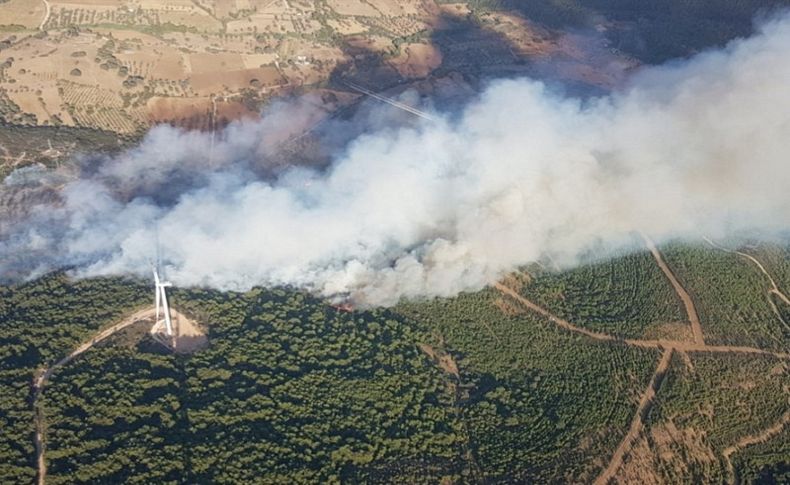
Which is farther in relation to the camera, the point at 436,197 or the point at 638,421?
the point at 436,197

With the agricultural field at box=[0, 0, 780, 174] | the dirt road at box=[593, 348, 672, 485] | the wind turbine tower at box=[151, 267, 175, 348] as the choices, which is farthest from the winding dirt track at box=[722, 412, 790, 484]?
the agricultural field at box=[0, 0, 780, 174]

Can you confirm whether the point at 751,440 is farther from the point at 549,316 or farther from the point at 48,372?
the point at 48,372

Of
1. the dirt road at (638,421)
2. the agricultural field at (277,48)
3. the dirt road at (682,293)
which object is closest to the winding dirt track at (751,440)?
the dirt road at (638,421)

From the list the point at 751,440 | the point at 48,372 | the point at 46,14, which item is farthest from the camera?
the point at 46,14

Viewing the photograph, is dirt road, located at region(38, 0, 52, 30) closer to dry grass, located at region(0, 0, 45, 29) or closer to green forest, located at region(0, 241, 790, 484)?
dry grass, located at region(0, 0, 45, 29)

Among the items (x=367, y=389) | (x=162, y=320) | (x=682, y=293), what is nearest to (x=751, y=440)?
(x=682, y=293)

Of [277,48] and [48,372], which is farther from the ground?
[277,48]
